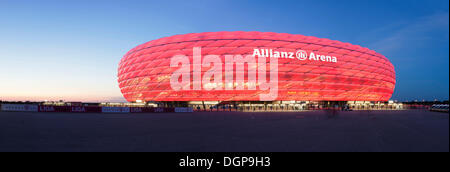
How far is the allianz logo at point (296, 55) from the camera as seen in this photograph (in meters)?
54.8

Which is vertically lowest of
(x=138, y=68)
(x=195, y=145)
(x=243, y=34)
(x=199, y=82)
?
(x=195, y=145)

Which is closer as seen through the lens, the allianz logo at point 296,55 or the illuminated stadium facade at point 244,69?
the allianz logo at point 296,55

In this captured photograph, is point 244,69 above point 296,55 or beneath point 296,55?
beneath

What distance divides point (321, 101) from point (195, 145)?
60875 mm

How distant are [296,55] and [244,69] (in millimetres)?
12090

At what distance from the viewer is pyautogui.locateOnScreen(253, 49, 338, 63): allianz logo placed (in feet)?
180

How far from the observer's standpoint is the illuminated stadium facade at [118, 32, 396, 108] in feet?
181

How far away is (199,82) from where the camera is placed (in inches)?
2191

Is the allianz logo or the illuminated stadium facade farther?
the illuminated stadium facade

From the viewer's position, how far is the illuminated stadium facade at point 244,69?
55.1 metres

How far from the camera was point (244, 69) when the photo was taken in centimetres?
5475

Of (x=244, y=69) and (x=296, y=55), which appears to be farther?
(x=296, y=55)
